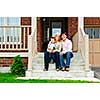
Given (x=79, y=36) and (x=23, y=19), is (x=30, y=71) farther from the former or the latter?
(x=23, y=19)

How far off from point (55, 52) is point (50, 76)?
0.84 m

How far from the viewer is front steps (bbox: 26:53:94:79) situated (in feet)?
36.4

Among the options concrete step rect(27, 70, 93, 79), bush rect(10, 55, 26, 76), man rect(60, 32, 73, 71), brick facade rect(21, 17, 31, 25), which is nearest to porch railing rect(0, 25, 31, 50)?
brick facade rect(21, 17, 31, 25)

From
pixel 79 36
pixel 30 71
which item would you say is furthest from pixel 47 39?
pixel 30 71

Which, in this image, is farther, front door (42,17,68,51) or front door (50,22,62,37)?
front door (50,22,62,37)

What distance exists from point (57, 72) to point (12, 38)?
325cm

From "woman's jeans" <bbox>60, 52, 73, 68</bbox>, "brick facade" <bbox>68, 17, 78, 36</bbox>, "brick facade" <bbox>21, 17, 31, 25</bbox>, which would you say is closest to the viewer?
"woman's jeans" <bbox>60, 52, 73, 68</bbox>

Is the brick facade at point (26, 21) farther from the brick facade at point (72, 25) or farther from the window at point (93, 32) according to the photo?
the window at point (93, 32)

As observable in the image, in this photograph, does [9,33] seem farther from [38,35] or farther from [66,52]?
[66,52]

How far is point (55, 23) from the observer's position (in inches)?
674

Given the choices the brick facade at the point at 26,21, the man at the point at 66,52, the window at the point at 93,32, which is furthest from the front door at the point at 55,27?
the man at the point at 66,52

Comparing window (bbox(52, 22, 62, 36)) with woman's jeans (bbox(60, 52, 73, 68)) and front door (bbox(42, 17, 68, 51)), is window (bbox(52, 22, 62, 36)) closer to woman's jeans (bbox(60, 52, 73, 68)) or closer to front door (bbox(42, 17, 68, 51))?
front door (bbox(42, 17, 68, 51))

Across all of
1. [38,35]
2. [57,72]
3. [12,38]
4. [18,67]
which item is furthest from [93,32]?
[57,72]

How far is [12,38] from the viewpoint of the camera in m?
13.6
